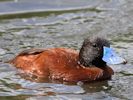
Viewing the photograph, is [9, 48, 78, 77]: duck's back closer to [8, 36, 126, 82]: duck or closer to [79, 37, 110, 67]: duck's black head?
[8, 36, 126, 82]: duck

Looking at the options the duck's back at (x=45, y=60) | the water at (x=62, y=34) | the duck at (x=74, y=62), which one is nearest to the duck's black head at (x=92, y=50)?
the duck at (x=74, y=62)

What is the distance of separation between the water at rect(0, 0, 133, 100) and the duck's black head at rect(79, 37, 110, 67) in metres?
0.36

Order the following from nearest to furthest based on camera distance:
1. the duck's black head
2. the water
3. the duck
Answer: the water
the duck
the duck's black head

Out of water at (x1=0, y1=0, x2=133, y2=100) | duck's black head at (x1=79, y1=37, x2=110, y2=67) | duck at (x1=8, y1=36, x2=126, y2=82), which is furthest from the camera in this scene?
duck's black head at (x1=79, y1=37, x2=110, y2=67)

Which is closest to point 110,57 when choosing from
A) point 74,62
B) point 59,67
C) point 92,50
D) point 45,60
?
point 92,50

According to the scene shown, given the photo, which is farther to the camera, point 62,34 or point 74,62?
point 62,34

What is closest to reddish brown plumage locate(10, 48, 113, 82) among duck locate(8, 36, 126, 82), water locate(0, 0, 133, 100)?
duck locate(8, 36, 126, 82)

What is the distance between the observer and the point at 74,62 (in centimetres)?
862

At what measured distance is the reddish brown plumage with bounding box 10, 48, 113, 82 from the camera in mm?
8469

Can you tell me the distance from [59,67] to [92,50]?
573mm

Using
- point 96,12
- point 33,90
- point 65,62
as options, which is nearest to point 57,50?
point 65,62

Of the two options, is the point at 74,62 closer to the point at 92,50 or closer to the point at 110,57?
the point at 92,50

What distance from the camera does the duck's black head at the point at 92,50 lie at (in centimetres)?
864

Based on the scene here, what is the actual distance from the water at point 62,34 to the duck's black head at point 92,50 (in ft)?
1.17
